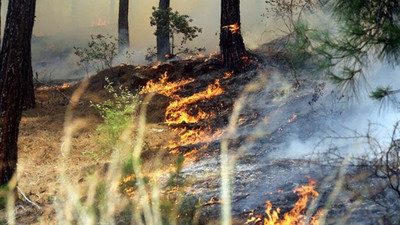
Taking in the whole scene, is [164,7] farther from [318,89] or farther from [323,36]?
[323,36]

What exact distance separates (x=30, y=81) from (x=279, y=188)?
774cm

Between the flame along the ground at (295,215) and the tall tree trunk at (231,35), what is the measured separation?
257 inches

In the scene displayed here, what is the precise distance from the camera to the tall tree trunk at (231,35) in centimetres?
1102

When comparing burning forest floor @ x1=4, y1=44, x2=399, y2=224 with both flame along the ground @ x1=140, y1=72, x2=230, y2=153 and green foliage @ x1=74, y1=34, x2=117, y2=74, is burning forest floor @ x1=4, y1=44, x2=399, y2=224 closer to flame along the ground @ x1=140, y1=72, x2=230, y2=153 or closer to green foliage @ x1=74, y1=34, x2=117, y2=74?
flame along the ground @ x1=140, y1=72, x2=230, y2=153

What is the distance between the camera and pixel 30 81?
35.6 feet

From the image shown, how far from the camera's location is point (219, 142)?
7.83 metres

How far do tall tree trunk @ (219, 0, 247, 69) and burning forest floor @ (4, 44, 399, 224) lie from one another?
37cm

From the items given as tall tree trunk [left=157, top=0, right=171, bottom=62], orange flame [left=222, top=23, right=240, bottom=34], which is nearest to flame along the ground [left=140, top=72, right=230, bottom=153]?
orange flame [left=222, top=23, right=240, bottom=34]

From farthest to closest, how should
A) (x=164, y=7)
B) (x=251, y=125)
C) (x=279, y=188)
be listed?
1. (x=164, y=7)
2. (x=251, y=125)
3. (x=279, y=188)

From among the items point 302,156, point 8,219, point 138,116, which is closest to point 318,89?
point 302,156

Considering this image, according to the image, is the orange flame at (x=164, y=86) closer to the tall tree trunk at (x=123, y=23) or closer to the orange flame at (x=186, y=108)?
the orange flame at (x=186, y=108)

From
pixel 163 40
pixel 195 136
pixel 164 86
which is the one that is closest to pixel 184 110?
pixel 195 136

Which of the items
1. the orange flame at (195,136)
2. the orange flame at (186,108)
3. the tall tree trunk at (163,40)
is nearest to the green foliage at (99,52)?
the tall tree trunk at (163,40)

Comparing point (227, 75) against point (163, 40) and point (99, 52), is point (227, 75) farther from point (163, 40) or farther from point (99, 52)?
point (99, 52)
